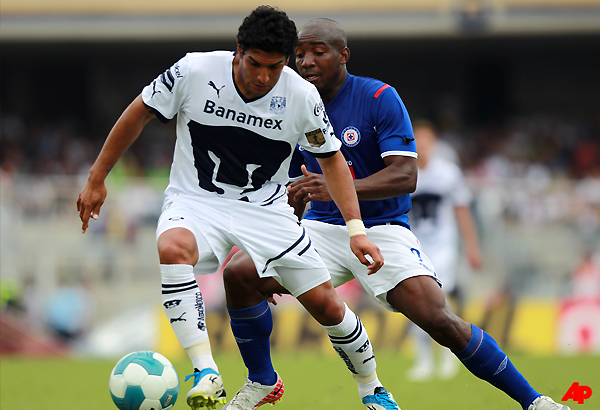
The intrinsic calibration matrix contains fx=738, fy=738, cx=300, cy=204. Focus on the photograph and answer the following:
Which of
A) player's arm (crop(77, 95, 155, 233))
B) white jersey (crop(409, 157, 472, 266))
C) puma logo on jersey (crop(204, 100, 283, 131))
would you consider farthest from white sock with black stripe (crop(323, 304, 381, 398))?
white jersey (crop(409, 157, 472, 266))

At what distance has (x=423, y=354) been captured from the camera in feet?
28.3

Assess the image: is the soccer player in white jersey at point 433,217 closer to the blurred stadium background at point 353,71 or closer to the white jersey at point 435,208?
the white jersey at point 435,208

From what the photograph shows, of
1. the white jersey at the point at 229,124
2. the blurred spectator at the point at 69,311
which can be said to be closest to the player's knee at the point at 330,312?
the white jersey at the point at 229,124

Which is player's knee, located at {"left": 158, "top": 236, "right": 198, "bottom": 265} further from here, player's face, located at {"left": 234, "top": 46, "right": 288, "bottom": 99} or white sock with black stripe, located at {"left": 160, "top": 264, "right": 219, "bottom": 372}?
player's face, located at {"left": 234, "top": 46, "right": 288, "bottom": 99}

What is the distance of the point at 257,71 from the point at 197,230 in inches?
38.4

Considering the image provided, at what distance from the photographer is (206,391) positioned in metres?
3.87

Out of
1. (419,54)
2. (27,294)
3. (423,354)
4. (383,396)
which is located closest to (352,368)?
(383,396)

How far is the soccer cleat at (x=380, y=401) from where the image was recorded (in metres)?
4.69

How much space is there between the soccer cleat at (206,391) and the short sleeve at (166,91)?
4.84 feet

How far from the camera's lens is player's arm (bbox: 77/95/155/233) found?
4.23 metres

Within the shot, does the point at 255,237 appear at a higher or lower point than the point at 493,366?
higher

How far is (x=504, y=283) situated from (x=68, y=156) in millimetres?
12957

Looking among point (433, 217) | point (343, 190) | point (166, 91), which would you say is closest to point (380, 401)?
point (343, 190)

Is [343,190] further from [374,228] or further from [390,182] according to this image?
[374,228]
